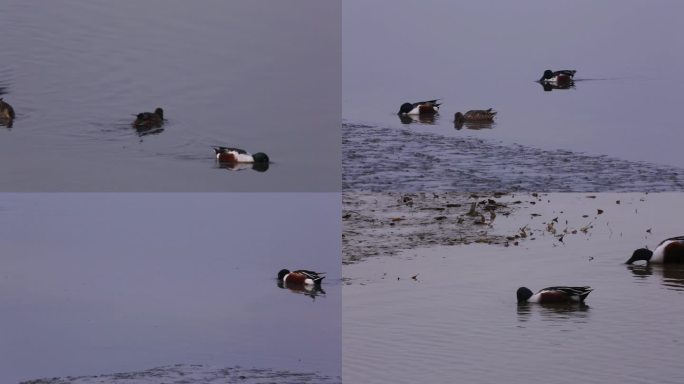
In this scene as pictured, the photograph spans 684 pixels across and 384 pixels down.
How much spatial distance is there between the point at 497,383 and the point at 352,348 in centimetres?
108

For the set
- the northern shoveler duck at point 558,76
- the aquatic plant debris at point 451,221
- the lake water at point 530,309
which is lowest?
the lake water at point 530,309

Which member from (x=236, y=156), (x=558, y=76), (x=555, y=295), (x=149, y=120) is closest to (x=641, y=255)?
(x=555, y=295)

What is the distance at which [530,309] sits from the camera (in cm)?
738

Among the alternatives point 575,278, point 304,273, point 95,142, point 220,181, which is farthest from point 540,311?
point 95,142

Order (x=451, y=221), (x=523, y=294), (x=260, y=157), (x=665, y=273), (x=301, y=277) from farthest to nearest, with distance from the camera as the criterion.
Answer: (x=260, y=157)
(x=451, y=221)
(x=301, y=277)
(x=665, y=273)
(x=523, y=294)

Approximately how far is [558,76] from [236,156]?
10.9ft

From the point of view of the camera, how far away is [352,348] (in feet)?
23.4

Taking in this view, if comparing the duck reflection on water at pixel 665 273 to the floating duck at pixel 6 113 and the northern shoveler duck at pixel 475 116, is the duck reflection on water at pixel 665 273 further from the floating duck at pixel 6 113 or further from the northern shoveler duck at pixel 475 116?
the floating duck at pixel 6 113

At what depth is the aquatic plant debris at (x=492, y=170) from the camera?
902cm

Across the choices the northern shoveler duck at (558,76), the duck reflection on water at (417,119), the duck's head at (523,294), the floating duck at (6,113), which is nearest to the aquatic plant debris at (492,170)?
the duck reflection on water at (417,119)

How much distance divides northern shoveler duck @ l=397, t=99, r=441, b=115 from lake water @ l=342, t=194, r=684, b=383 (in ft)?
5.22

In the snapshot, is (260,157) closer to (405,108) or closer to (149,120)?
(149,120)

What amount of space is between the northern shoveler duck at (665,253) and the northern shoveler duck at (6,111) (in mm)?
4962

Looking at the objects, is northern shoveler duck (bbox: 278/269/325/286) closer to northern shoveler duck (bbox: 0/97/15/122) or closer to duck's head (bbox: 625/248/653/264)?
duck's head (bbox: 625/248/653/264)
